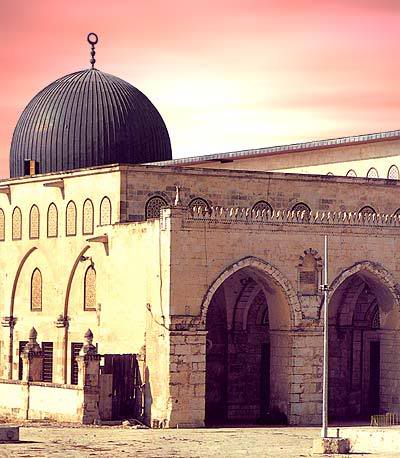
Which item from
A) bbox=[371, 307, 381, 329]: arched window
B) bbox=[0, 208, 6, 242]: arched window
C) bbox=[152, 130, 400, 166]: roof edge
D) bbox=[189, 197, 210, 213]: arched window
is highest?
bbox=[152, 130, 400, 166]: roof edge

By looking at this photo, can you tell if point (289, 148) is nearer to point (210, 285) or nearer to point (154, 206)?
point (154, 206)

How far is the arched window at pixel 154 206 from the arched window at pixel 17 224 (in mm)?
7107

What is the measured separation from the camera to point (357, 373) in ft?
172

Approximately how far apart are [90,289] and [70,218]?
2549 millimetres

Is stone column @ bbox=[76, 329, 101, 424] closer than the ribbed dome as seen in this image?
Yes

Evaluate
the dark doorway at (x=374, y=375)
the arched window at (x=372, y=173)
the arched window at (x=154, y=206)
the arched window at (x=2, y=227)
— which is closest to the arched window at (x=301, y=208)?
the arched window at (x=154, y=206)

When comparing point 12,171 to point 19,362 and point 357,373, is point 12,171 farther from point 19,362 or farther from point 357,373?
point 357,373

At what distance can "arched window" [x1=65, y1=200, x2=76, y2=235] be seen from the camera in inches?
2089

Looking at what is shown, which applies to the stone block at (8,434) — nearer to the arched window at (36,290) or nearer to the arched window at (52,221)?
the arched window at (52,221)

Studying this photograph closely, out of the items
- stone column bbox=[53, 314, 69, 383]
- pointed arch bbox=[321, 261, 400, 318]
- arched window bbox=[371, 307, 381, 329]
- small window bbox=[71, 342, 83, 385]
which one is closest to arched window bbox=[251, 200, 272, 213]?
pointed arch bbox=[321, 261, 400, 318]

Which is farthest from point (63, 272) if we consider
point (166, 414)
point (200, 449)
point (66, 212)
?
point (200, 449)

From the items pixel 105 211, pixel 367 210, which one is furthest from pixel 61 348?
pixel 367 210

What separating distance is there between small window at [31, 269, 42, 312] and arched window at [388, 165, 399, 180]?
12.6 m

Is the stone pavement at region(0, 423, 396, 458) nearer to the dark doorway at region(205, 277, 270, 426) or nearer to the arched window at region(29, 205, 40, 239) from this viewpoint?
the dark doorway at region(205, 277, 270, 426)
